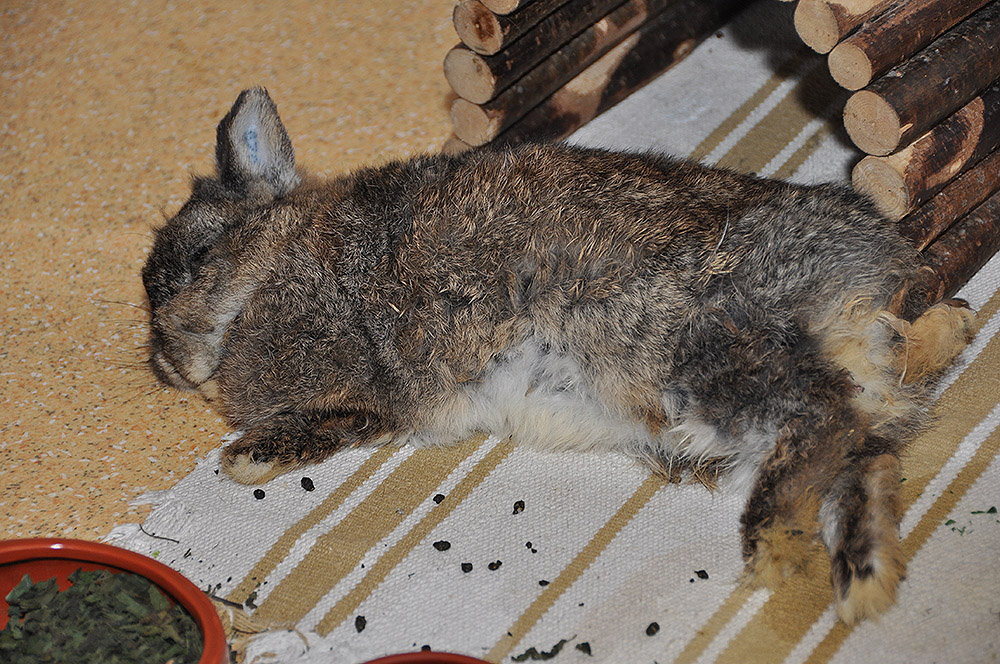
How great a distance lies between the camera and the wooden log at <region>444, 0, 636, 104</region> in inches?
125

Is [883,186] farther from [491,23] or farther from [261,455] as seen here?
[261,455]

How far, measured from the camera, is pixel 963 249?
107 inches

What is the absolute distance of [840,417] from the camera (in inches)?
82.8

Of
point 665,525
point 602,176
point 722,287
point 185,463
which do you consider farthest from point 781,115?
point 185,463

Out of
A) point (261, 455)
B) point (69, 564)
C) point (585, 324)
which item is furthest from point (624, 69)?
point (69, 564)

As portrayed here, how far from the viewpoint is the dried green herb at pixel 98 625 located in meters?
1.97

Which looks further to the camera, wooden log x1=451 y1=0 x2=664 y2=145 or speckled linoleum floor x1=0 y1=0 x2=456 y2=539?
wooden log x1=451 y1=0 x2=664 y2=145

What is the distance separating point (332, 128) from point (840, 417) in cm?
238

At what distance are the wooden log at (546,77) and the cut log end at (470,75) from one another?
5 centimetres

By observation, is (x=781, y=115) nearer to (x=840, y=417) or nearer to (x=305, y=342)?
(x=840, y=417)

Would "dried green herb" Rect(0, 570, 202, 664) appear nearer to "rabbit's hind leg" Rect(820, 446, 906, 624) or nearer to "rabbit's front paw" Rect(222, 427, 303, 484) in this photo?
"rabbit's front paw" Rect(222, 427, 303, 484)

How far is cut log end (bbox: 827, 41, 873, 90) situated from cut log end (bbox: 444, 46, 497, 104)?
111 centimetres

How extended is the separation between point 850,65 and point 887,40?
4.2 inches

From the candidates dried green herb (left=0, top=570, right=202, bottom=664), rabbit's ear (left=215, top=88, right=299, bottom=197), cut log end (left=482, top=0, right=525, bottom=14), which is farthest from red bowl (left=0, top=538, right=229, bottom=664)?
cut log end (left=482, top=0, right=525, bottom=14)
